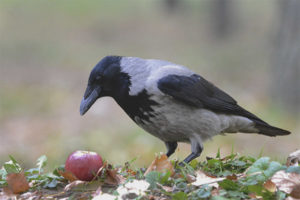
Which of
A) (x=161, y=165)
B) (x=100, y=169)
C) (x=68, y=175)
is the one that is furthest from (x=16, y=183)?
(x=161, y=165)

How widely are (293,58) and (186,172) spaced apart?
7211 mm

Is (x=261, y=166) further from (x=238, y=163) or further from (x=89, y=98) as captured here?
(x=89, y=98)

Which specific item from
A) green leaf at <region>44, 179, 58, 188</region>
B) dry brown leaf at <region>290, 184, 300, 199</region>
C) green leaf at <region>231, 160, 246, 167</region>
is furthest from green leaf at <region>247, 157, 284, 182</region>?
green leaf at <region>44, 179, 58, 188</region>

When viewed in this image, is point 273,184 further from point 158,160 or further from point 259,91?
point 259,91

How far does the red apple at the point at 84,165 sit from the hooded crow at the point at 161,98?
0.92m

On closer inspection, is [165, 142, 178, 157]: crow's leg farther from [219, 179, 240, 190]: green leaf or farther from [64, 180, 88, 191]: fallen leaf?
[219, 179, 240, 190]: green leaf

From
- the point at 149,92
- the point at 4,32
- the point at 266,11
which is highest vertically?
the point at 266,11

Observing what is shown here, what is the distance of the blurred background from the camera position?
9797mm

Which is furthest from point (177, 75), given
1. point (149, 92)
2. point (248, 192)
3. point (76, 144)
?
point (76, 144)

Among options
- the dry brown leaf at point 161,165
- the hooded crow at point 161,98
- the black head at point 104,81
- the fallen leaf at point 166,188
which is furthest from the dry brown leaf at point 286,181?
the black head at point 104,81

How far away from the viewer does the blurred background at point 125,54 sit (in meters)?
9.80

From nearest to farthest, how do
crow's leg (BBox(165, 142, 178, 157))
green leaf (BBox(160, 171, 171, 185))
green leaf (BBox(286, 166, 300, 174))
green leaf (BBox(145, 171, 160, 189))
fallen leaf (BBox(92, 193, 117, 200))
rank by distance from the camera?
fallen leaf (BBox(92, 193, 117, 200)) < green leaf (BBox(286, 166, 300, 174)) < green leaf (BBox(145, 171, 160, 189)) < green leaf (BBox(160, 171, 171, 185)) < crow's leg (BBox(165, 142, 178, 157))

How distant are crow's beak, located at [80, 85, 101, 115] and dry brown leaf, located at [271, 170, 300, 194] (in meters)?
2.15

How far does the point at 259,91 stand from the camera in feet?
48.7
